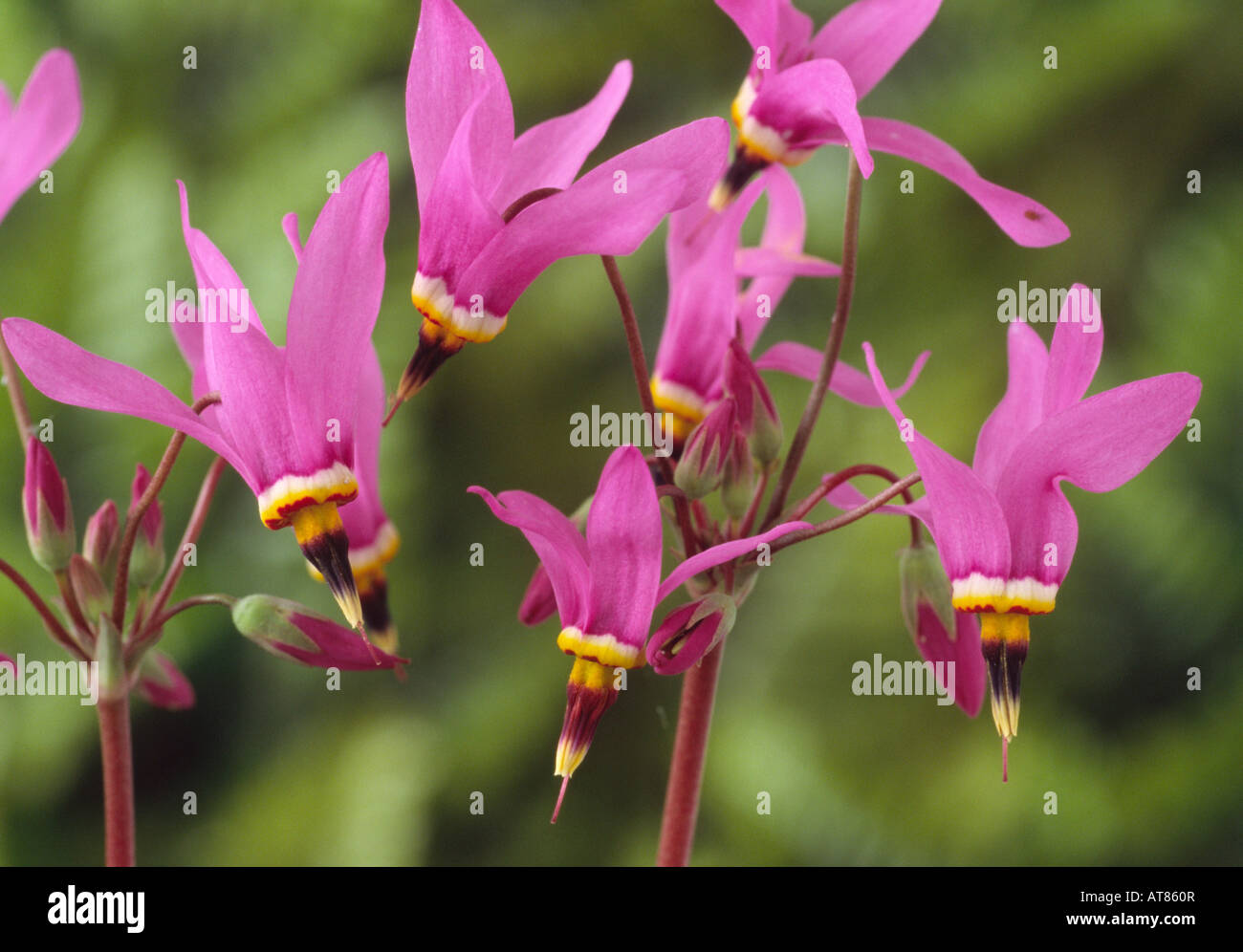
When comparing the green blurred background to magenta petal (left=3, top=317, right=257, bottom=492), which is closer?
magenta petal (left=3, top=317, right=257, bottom=492)

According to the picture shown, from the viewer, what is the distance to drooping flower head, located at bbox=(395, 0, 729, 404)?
31 centimetres


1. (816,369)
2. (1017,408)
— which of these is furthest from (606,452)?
(1017,408)

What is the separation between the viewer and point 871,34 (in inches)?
15.7

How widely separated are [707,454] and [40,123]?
0.24 metres

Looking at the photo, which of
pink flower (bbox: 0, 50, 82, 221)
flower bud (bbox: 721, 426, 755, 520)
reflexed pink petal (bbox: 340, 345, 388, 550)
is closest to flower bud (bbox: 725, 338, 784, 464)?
flower bud (bbox: 721, 426, 755, 520)

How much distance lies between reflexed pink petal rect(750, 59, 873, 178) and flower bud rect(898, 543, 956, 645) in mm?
131

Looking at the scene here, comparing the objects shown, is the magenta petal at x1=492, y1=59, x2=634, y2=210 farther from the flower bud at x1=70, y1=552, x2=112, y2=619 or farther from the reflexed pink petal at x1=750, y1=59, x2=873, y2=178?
the flower bud at x1=70, y1=552, x2=112, y2=619

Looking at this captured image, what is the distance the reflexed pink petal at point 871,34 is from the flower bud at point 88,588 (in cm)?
28

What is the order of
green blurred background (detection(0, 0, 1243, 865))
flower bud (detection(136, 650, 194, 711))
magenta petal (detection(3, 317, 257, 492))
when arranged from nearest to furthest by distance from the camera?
magenta petal (detection(3, 317, 257, 492)) → flower bud (detection(136, 650, 194, 711)) → green blurred background (detection(0, 0, 1243, 865))

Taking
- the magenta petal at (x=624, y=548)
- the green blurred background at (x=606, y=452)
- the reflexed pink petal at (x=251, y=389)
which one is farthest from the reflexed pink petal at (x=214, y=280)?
the green blurred background at (x=606, y=452)

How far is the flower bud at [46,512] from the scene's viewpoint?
14.5 inches

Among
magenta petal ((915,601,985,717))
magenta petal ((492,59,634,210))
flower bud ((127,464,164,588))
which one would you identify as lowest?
magenta petal ((915,601,985,717))
